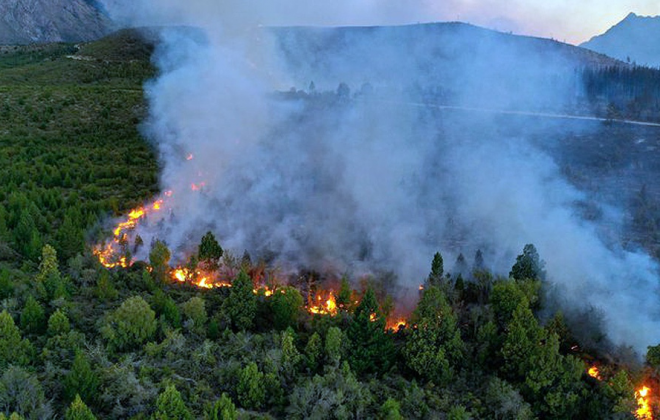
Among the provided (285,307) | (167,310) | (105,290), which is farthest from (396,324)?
(105,290)

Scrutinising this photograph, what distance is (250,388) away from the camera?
686 inches

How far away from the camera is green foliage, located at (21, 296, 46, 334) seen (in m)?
19.0

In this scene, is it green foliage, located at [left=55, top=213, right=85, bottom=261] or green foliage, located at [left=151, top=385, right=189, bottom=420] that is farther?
green foliage, located at [left=55, top=213, right=85, bottom=261]

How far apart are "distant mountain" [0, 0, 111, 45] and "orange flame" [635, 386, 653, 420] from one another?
138 metres

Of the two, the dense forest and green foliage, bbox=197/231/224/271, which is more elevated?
green foliage, bbox=197/231/224/271

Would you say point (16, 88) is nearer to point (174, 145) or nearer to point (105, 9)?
point (174, 145)

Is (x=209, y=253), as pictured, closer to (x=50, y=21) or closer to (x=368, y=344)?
(x=368, y=344)

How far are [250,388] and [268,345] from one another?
297cm

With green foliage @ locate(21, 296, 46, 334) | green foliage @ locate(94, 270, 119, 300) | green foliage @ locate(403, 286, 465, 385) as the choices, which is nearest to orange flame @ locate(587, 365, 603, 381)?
green foliage @ locate(403, 286, 465, 385)

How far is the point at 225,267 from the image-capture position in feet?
87.7

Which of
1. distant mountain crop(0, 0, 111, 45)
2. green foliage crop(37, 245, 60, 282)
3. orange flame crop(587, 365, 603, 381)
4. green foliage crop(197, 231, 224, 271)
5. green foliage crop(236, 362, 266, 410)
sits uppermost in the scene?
distant mountain crop(0, 0, 111, 45)

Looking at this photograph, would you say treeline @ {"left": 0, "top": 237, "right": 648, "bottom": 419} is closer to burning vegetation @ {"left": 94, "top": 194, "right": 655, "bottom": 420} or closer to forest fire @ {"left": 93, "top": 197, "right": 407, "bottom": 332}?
burning vegetation @ {"left": 94, "top": 194, "right": 655, "bottom": 420}

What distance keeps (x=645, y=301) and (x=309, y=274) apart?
16.9m

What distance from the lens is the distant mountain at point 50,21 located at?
12706cm
